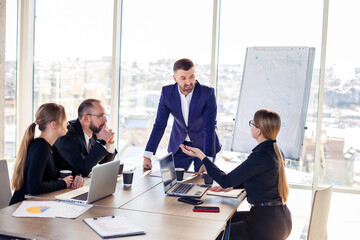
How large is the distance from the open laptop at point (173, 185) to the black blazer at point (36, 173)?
0.66 meters

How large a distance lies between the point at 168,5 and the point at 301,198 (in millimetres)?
2837

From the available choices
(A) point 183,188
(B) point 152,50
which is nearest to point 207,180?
(A) point 183,188

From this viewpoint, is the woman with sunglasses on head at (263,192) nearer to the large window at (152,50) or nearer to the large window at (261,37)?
the large window at (261,37)

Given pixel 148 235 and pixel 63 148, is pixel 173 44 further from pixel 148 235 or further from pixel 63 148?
pixel 148 235

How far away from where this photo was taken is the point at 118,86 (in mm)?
5641

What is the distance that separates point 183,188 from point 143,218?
699 millimetres

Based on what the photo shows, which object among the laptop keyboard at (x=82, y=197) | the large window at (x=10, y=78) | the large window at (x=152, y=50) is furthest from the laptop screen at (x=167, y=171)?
the large window at (x=10, y=78)

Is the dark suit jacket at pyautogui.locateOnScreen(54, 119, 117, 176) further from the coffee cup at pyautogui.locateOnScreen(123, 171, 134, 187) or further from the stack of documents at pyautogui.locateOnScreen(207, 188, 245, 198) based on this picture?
the stack of documents at pyautogui.locateOnScreen(207, 188, 245, 198)

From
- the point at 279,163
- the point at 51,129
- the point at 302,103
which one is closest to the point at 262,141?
the point at 279,163

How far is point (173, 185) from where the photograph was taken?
3043 mm

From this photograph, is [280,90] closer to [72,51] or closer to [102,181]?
[102,181]

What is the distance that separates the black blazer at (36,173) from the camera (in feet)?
8.79

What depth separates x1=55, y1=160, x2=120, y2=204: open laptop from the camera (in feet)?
8.25

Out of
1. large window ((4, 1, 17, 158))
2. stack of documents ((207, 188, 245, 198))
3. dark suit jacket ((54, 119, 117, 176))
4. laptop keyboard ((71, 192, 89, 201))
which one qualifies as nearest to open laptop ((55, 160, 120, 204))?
laptop keyboard ((71, 192, 89, 201))
